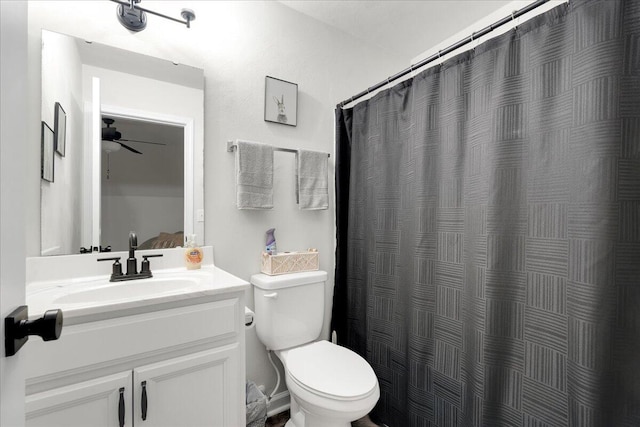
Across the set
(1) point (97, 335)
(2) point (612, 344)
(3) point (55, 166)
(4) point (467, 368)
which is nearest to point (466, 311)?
(4) point (467, 368)

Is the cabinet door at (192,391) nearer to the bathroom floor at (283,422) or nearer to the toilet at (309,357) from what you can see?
the toilet at (309,357)

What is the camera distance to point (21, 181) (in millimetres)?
516

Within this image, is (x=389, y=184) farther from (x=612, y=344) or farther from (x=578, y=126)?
(x=612, y=344)

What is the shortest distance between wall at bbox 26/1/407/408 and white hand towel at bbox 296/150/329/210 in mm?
77

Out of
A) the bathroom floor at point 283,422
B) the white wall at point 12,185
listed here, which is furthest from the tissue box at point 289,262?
the white wall at point 12,185

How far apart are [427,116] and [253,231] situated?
1.13 m

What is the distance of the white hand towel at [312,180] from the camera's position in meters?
1.86

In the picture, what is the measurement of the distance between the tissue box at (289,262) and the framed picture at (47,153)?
1.04 m

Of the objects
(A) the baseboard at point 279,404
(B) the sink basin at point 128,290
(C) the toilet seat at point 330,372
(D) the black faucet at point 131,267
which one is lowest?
(A) the baseboard at point 279,404

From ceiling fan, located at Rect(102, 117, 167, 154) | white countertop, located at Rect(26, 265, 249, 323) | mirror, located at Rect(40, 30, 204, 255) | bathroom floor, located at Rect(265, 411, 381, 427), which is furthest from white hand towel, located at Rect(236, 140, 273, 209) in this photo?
bathroom floor, located at Rect(265, 411, 381, 427)

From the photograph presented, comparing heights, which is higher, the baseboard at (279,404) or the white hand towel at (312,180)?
the white hand towel at (312,180)

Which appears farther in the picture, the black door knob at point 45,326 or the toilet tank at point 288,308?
the toilet tank at point 288,308

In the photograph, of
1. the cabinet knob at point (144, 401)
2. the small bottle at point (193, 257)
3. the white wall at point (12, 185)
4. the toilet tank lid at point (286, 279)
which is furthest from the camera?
the toilet tank lid at point (286, 279)

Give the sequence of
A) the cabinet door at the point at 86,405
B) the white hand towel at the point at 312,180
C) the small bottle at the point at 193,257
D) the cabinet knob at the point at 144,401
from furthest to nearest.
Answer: the white hand towel at the point at 312,180
the small bottle at the point at 193,257
the cabinet knob at the point at 144,401
the cabinet door at the point at 86,405
